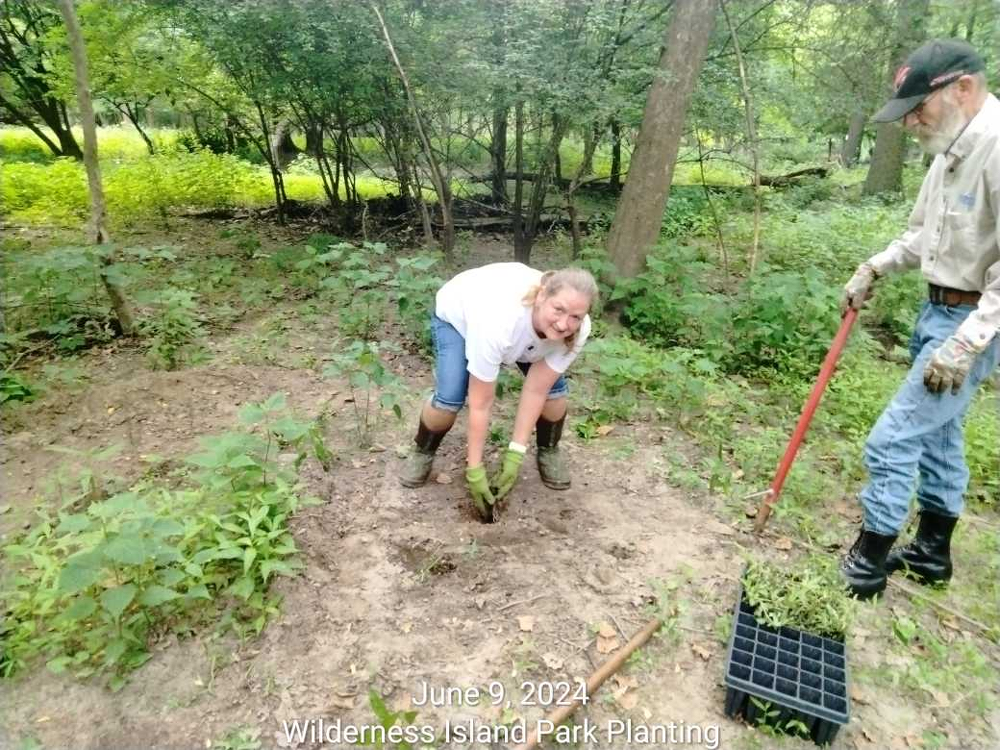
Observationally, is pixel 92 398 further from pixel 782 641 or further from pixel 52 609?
pixel 782 641

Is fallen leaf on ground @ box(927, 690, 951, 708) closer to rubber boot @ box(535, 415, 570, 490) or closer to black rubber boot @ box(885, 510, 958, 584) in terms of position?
black rubber boot @ box(885, 510, 958, 584)

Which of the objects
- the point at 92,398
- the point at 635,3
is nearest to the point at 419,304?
the point at 92,398

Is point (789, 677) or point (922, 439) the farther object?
point (922, 439)

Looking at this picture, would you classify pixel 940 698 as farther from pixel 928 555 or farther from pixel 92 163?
pixel 92 163

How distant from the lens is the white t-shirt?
2.68 meters

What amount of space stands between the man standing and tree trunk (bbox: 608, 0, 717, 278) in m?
3.15

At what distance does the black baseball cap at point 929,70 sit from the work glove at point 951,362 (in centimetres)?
80

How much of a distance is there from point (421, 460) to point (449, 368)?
53 cm

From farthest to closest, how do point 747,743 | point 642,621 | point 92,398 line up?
point 92,398
point 642,621
point 747,743

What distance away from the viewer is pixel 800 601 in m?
2.32

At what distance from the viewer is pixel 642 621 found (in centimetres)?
247

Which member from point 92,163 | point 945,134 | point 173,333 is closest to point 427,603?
point 945,134

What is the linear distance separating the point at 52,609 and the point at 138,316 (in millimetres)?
3373

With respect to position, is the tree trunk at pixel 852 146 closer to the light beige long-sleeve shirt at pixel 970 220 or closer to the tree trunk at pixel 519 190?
the tree trunk at pixel 519 190
